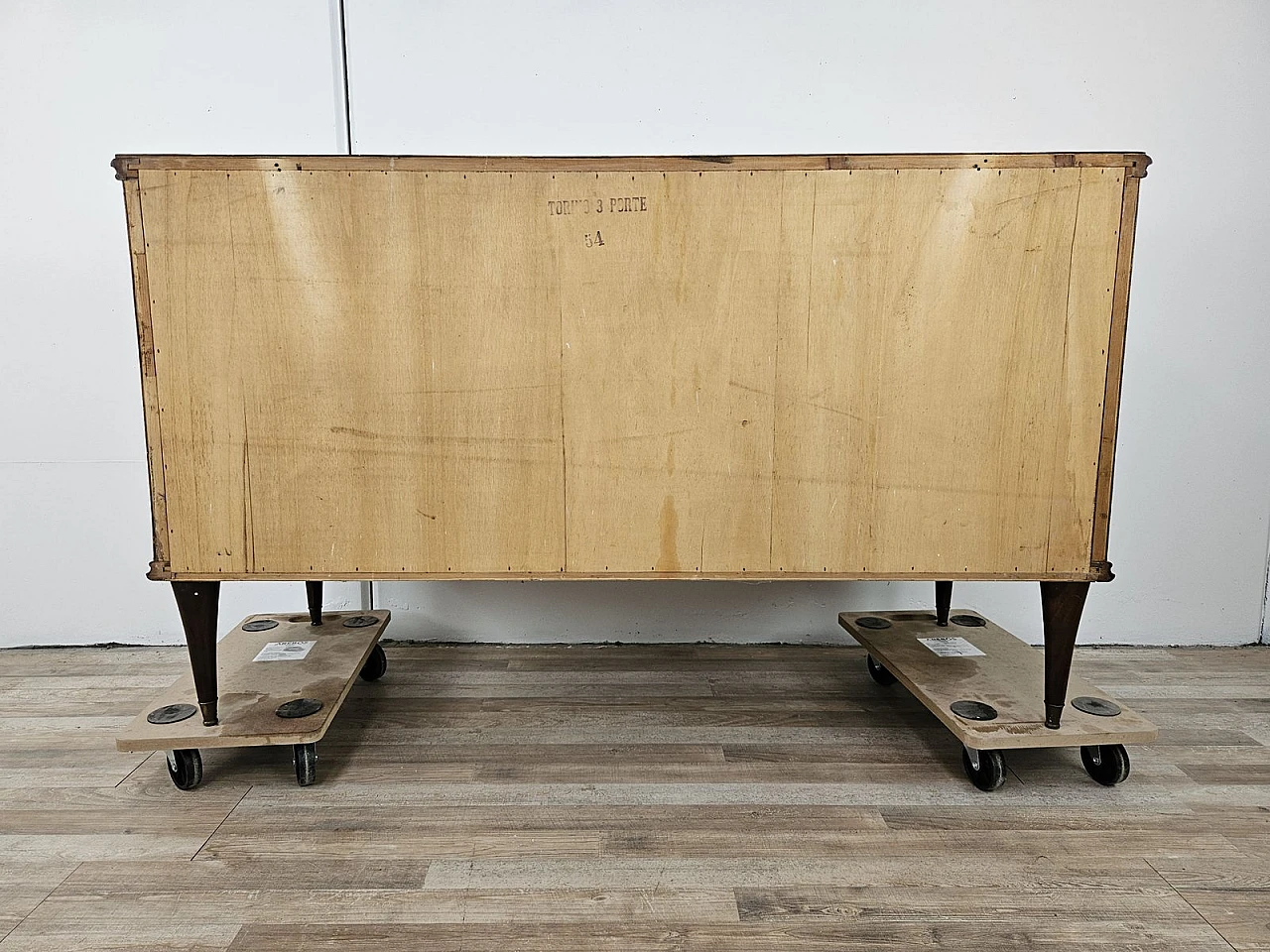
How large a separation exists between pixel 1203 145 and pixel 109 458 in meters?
3.20

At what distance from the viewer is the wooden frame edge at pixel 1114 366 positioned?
1.40 m

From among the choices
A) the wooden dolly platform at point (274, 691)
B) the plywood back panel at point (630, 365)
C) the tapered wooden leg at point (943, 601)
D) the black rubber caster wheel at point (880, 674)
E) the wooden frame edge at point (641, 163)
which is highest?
the wooden frame edge at point (641, 163)

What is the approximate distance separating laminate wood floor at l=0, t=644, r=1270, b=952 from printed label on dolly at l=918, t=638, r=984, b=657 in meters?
0.16

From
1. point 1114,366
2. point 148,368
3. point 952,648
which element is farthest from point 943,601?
point 148,368

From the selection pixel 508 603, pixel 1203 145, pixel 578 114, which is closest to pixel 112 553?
pixel 508 603

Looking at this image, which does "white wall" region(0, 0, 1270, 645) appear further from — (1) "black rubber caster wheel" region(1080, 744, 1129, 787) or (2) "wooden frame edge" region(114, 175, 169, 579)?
(1) "black rubber caster wheel" region(1080, 744, 1129, 787)

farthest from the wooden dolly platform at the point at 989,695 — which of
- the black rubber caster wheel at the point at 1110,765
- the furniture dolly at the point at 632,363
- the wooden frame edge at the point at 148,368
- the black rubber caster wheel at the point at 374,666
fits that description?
the wooden frame edge at the point at 148,368

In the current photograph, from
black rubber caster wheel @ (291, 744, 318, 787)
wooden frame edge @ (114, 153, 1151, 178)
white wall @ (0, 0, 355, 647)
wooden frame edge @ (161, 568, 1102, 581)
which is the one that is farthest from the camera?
white wall @ (0, 0, 355, 647)

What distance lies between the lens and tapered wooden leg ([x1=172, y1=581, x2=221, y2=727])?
155cm

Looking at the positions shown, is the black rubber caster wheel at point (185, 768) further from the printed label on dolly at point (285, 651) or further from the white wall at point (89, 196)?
the white wall at point (89, 196)

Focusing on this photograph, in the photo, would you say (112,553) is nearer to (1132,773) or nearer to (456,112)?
(456,112)

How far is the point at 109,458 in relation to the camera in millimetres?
2387

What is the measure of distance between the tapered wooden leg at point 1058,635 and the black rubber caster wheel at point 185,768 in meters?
1.65

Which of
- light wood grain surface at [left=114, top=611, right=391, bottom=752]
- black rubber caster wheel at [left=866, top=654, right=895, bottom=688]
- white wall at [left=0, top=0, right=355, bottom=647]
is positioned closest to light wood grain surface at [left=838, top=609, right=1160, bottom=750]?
black rubber caster wheel at [left=866, top=654, right=895, bottom=688]
